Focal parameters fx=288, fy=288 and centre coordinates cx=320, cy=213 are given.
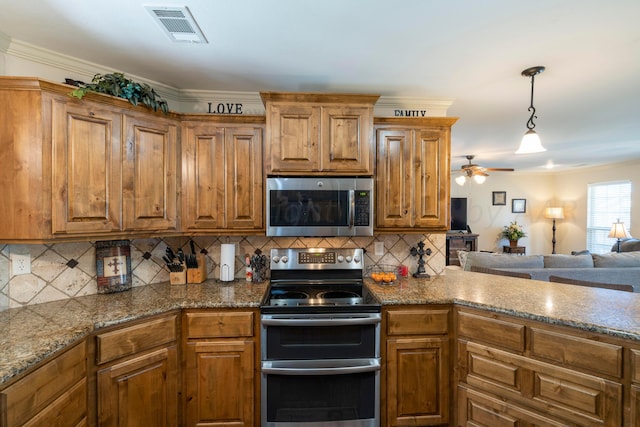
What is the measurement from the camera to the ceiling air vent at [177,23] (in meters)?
1.50

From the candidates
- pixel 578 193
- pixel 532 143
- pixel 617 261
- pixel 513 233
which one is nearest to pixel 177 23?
pixel 532 143

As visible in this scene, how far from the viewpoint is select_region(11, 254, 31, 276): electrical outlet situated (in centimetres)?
177

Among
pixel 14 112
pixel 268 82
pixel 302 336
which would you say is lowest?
pixel 302 336

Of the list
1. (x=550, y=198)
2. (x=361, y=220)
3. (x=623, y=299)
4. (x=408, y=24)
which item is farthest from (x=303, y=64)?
(x=550, y=198)

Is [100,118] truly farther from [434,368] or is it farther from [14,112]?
[434,368]

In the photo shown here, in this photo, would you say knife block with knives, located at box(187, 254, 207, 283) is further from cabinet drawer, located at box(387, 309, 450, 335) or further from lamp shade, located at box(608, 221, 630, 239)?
lamp shade, located at box(608, 221, 630, 239)

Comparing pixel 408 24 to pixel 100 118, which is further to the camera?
pixel 100 118

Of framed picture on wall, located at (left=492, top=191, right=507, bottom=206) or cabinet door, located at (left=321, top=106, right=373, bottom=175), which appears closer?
cabinet door, located at (left=321, top=106, right=373, bottom=175)

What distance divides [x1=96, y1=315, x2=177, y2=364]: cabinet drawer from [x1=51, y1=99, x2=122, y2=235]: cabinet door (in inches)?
25.2

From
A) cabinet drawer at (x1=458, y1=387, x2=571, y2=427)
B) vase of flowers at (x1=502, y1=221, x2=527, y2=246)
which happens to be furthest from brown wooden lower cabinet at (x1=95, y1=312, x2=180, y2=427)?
vase of flowers at (x1=502, y1=221, x2=527, y2=246)

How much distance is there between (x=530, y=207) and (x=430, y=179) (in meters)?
7.18

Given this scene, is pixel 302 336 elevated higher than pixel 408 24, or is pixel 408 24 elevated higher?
pixel 408 24

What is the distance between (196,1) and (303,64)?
784mm

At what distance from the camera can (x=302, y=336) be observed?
6.29ft
